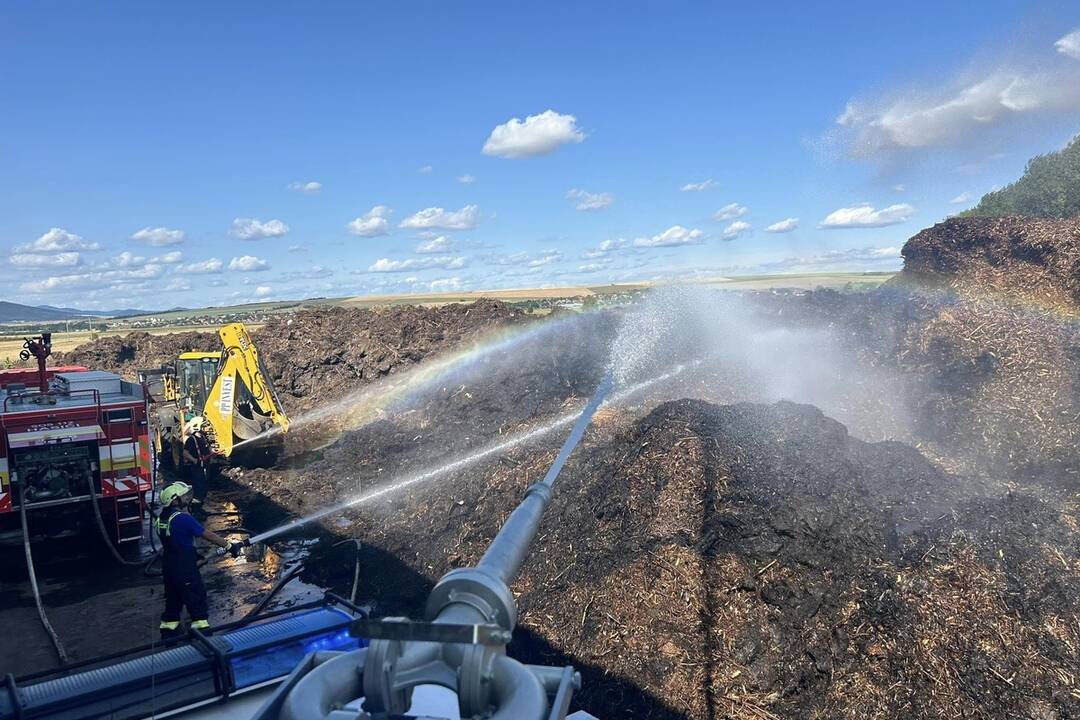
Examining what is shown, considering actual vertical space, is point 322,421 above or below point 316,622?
below

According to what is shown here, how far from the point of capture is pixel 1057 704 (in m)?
6.28

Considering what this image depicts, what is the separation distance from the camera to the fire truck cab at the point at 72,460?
420 inches

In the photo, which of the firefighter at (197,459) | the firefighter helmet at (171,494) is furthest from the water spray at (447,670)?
the firefighter at (197,459)

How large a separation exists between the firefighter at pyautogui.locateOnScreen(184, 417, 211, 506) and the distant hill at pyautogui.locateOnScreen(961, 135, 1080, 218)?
1263 inches

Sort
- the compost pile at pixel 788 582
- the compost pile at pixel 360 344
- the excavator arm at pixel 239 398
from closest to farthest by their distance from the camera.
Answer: the compost pile at pixel 788 582
the excavator arm at pixel 239 398
the compost pile at pixel 360 344

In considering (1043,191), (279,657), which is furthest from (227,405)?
(1043,191)

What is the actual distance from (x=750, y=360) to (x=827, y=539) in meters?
10.4

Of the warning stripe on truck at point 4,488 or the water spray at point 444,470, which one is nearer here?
the warning stripe on truck at point 4,488

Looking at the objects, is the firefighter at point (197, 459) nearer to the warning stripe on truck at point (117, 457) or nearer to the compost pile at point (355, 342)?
the warning stripe on truck at point (117, 457)

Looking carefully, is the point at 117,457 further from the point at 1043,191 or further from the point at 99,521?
the point at 1043,191

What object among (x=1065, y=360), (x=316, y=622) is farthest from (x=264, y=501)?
(x=1065, y=360)

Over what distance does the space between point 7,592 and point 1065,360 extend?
17547 mm

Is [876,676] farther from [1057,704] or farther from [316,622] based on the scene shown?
[316,622]

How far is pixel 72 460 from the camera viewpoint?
11.2 m
